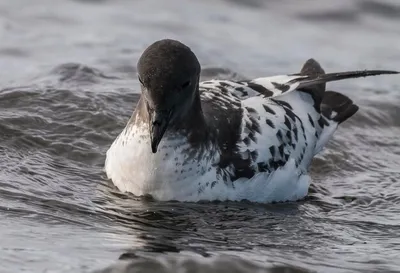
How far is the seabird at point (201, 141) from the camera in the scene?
8.05 meters

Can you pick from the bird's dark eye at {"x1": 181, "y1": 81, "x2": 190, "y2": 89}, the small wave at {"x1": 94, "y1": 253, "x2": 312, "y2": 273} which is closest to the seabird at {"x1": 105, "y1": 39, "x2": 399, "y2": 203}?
the bird's dark eye at {"x1": 181, "y1": 81, "x2": 190, "y2": 89}

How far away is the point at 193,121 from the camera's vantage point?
8422mm

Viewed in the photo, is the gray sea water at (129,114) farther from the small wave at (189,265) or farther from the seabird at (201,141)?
the seabird at (201,141)

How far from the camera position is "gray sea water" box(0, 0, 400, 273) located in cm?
726

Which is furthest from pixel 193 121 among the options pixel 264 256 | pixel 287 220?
pixel 264 256

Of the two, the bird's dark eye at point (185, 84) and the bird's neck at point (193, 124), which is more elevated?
the bird's dark eye at point (185, 84)

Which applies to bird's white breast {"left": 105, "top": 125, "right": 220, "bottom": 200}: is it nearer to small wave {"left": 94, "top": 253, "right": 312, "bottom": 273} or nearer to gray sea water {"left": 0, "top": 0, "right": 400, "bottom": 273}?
gray sea water {"left": 0, "top": 0, "right": 400, "bottom": 273}

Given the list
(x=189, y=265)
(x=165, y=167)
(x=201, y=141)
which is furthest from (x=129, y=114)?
(x=189, y=265)

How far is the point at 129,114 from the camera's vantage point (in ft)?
35.7

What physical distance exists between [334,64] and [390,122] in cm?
196

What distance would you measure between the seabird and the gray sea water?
0.46 ft

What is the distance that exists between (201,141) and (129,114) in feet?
8.28

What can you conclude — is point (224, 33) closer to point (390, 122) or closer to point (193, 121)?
point (390, 122)

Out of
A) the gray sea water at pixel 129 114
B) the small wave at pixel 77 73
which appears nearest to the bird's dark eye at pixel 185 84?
the gray sea water at pixel 129 114
